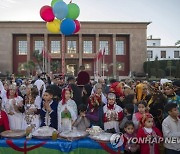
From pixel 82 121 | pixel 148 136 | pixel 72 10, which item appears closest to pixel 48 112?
pixel 82 121

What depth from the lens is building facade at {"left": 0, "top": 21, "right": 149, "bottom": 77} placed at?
4562 centimetres

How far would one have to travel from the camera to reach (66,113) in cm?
486

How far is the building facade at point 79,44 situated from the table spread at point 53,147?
4142 cm

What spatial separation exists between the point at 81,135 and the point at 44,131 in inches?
24.8

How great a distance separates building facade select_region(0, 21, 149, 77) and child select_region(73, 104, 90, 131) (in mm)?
40645

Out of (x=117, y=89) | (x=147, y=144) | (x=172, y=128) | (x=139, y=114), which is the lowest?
(x=147, y=144)

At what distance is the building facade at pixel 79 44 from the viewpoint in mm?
45625

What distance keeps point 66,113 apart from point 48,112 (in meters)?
0.35

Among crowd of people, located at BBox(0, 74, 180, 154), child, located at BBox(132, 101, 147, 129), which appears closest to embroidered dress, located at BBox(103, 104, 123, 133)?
crowd of people, located at BBox(0, 74, 180, 154)

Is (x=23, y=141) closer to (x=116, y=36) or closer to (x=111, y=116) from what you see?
(x=111, y=116)

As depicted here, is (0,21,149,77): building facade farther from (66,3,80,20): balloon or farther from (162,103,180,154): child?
(162,103,180,154): child

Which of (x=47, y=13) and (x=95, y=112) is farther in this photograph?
(x=47, y=13)

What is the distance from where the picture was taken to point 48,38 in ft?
156

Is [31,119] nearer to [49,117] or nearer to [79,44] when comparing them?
[49,117]
